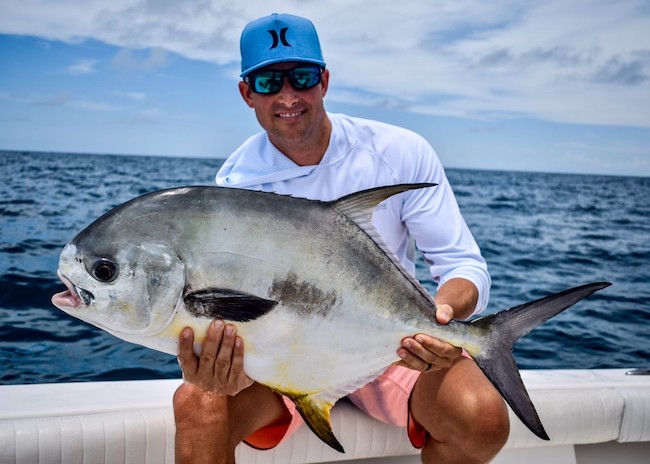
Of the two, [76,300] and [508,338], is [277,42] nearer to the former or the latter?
[76,300]

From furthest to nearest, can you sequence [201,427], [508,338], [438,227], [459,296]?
1. [438,227]
2. [459,296]
3. [201,427]
4. [508,338]

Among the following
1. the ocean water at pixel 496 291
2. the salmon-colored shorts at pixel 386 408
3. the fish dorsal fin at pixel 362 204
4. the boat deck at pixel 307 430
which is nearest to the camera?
the fish dorsal fin at pixel 362 204

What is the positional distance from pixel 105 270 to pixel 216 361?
442 mm

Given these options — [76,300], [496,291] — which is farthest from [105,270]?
[496,291]

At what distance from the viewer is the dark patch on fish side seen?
6.18ft

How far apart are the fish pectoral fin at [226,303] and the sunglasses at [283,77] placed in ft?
3.77

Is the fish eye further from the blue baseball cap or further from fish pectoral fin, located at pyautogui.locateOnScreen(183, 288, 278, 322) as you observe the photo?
the blue baseball cap

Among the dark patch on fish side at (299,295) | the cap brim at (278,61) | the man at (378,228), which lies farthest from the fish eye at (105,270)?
the cap brim at (278,61)

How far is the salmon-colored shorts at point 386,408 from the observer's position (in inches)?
100

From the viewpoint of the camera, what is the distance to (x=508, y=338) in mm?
2012

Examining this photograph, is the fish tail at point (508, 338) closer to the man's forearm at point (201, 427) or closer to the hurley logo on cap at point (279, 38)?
the man's forearm at point (201, 427)

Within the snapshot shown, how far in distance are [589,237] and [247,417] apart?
18.0m

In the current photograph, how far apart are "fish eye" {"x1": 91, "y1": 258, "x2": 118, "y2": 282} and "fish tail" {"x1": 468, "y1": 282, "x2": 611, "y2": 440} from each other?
1081 mm

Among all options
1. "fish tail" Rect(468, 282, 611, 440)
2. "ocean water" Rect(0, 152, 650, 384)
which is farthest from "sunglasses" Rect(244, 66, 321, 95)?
"ocean water" Rect(0, 152, 650, 384)
